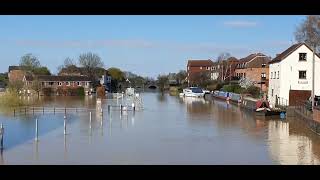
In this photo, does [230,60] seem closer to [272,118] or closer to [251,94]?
[251,94]

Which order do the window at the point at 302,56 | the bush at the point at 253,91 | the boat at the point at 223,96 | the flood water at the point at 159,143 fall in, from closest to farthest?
the flood water at the point at 159,143 → the window at the point at 302,56 → the bush at the point at 253,91 → the boat at the point at 223,96

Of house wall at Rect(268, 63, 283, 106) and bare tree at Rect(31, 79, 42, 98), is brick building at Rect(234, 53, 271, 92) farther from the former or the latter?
bare tree at Rect(31, 79, 42, 98)

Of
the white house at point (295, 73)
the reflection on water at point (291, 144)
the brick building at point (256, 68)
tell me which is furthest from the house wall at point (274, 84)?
the brick building at point (256, 68)

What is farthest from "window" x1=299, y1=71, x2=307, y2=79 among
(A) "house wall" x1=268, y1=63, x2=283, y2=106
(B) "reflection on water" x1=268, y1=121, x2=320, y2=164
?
(B) "reflection on water" x1=268, y1=121, x2=320, y2=164

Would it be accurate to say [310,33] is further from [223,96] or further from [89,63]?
[89,63]

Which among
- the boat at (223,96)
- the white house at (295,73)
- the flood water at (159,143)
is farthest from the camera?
the boat at (223,96)

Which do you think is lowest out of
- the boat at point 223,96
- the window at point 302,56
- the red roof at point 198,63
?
the boat at point 223,96

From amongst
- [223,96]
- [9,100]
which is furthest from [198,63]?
[9,100]

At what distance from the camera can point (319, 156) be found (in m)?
17.6

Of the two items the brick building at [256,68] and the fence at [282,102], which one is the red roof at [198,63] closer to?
the brick building at [256,68]

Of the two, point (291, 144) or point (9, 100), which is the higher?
point (9, 100)

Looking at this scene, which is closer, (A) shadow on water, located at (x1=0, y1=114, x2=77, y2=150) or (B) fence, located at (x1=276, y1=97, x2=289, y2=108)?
(A) shadow on water, located at (x1=0, y1=114, x2=77, y2=150)
